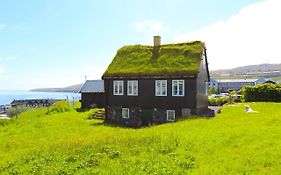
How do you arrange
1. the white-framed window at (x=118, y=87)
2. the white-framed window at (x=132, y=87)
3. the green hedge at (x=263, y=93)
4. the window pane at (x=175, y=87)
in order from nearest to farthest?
1. the window pane at (x=175, y=87)
2. the white-framed window at (x=132, y=87)
3. the white-framed window at (x=118, y=87)
4. the green hedge at (x=263, y=93)

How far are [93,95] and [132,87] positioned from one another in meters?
16.8

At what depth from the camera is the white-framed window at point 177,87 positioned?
3897 cm

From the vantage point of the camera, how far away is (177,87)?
39219 millimetres

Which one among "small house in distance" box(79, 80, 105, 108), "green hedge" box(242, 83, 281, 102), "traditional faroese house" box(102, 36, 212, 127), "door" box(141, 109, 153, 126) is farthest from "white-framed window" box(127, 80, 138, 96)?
"green hedge" box(242, 83, 281, 102)

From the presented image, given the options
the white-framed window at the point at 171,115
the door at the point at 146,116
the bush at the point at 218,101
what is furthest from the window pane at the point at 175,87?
the bush at the point at 218,101

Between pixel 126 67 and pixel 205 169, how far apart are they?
2890 cm

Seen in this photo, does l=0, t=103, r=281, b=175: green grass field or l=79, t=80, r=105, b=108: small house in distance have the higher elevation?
l=79, t=80, r=105, b=108: small house in distance

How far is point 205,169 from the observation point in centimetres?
1582

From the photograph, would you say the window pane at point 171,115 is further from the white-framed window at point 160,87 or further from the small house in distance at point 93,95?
the small house in distance at point 93,95

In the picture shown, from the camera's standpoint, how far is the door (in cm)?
4103

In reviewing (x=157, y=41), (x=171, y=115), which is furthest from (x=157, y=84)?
(x=157, y=41)

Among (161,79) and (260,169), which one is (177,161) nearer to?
(260,169)

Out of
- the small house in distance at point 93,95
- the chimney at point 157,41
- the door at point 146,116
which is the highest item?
the chimney at point 157,41

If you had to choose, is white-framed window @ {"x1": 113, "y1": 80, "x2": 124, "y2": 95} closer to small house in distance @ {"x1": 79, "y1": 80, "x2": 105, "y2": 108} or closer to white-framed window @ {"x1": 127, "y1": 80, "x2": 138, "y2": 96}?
white-framed window @ {"x1": 127, "y1": 80, "x2": 138, "y2": 96}
